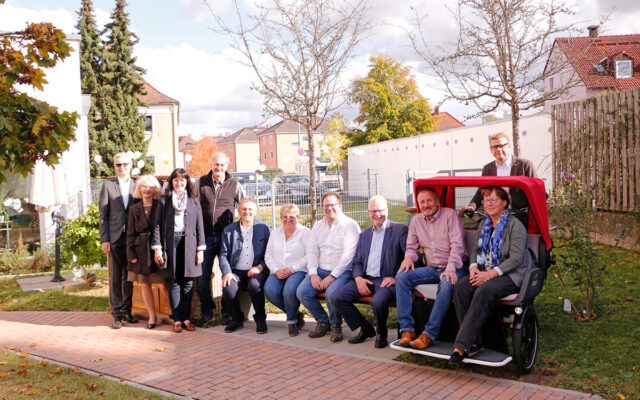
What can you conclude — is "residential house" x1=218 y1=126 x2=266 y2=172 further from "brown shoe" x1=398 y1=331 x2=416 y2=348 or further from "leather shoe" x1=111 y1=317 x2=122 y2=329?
"brown shoe" x1=398 y1=331 x2=416 y2=348

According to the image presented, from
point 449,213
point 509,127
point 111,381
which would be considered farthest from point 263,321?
point 509,127

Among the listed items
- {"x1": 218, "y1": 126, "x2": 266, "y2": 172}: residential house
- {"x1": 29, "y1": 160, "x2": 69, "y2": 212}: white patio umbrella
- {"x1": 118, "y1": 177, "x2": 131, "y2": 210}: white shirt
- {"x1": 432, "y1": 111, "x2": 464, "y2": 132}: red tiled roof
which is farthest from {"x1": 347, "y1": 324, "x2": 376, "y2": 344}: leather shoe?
{"x1": 218, "y1": 126, "x2": 266, "y2": 172}: residential house

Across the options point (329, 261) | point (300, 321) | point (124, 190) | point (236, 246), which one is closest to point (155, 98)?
point (124, 190)

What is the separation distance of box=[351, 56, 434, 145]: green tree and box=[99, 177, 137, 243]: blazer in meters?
43.3

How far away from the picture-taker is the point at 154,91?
139 feet

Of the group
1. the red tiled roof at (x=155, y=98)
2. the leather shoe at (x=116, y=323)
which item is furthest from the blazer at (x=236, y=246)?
the red tiled roof at (x=155, y=98)

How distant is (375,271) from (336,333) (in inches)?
31.6

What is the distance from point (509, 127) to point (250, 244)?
11.0 m

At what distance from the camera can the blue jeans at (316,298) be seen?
6277 mm

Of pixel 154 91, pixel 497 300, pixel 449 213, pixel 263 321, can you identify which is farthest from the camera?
pixel 154 91

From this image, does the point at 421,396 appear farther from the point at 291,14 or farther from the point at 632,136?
the point at 291,14

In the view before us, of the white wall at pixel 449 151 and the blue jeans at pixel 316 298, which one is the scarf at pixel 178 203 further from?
the white wall at pixel 449 151

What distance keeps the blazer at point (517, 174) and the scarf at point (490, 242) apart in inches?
15.7

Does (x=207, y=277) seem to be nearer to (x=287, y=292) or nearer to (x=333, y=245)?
(x=287, y=292)
